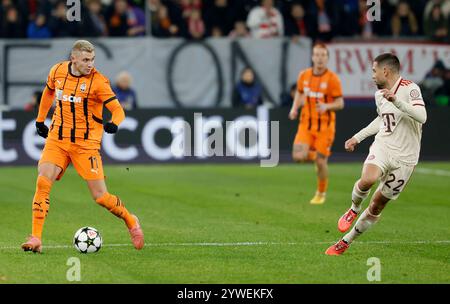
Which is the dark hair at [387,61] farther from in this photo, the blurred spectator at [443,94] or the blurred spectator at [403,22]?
the blurred spectator at [403,22]

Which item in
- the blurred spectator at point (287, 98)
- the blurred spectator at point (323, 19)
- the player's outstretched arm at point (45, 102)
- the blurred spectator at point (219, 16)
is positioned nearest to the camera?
the player's outstretched arm at point (45, 102)

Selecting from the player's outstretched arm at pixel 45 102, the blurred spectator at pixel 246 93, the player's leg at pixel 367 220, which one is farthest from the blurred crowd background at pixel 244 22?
the player's leg at pixel 367 220

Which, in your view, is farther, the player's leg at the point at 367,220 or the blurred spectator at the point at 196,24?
the blurred spectator at the point at 196,24

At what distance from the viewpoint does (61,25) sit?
23938 mm

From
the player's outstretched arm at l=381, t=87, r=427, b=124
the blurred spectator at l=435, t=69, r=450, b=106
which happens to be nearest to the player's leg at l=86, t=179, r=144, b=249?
the player's outstretched arm at l=381, t=87, r=427, b=124

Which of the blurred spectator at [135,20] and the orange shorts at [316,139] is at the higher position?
the blurred spectator at [135,20]

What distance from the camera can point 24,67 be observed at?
23.6m

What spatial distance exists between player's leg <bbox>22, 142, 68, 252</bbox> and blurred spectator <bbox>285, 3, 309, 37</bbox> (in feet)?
46.2

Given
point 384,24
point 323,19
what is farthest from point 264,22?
point 384,24

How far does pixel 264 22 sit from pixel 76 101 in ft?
44.7

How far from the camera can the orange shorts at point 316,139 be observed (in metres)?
16.8

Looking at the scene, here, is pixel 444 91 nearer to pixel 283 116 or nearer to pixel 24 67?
pixel 283 116

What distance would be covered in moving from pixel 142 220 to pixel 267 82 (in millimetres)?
10306

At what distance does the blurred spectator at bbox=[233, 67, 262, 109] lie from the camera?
23.5m
